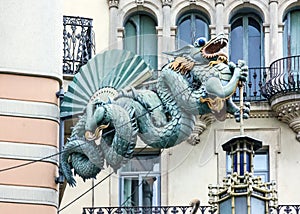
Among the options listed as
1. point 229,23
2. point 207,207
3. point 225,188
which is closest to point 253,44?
point 229,23

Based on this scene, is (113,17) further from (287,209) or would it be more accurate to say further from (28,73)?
(28,73)

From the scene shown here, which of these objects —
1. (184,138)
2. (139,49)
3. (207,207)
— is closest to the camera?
(184,138)

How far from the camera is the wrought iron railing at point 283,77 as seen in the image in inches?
1198

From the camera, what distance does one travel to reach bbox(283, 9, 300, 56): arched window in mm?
31219

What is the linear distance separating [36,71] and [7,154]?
95 cm

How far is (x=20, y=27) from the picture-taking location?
16.6 metres

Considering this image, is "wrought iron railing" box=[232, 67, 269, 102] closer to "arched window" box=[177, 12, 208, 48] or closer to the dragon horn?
"arched window" box=[177, 12, 208, 48]

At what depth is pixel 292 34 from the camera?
102ft

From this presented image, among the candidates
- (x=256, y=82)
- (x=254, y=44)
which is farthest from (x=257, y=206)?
(x=254, y=44)

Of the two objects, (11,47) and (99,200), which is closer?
(11,47)

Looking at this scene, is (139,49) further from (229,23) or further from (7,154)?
(229,23)

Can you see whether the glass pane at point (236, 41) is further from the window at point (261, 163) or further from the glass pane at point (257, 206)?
the glass pane at point (257, 206)

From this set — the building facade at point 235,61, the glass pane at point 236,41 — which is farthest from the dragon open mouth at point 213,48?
the glass pane at point 236,41

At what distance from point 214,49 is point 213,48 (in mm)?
14
